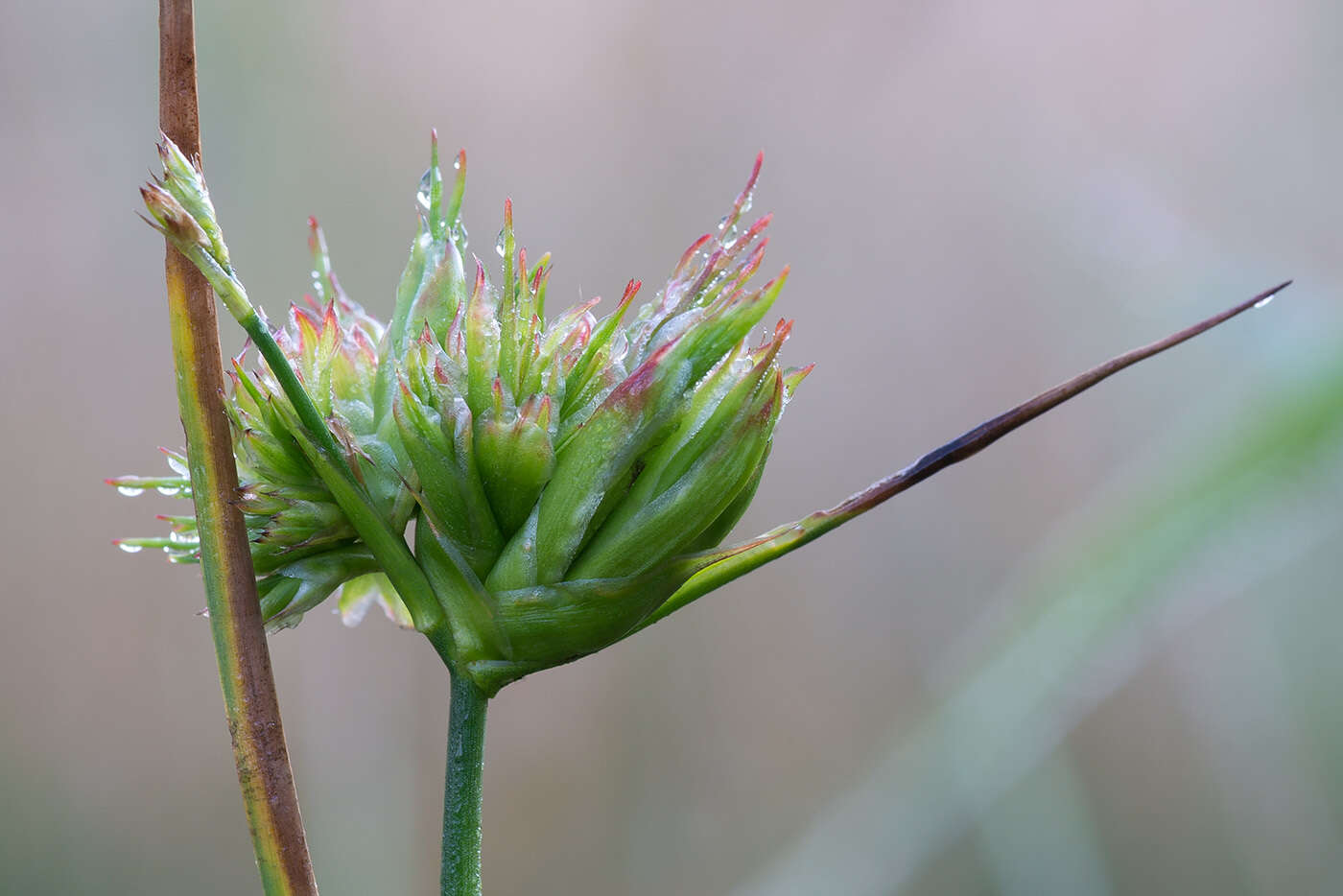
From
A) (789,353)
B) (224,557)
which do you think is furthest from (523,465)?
(789,353)

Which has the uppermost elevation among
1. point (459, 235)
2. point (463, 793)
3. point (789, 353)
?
point (789, 353)

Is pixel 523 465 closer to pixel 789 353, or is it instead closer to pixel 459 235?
pixel 459 235

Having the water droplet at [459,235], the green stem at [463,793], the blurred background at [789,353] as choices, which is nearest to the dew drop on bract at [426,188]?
the water droplet at [459,235]

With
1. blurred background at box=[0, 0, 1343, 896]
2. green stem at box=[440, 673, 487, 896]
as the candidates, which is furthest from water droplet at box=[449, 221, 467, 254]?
blurred background at box=[0, 0, 1343, 896]

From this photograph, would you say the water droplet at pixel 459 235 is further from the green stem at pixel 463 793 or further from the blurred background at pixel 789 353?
the blurred background at pixel 789 353

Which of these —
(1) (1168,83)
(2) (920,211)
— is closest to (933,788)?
(2) (920,211)

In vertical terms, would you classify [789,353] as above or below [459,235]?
above

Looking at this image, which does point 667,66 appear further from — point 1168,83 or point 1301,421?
point 1301,421

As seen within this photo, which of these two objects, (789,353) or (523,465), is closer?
(523,465)
